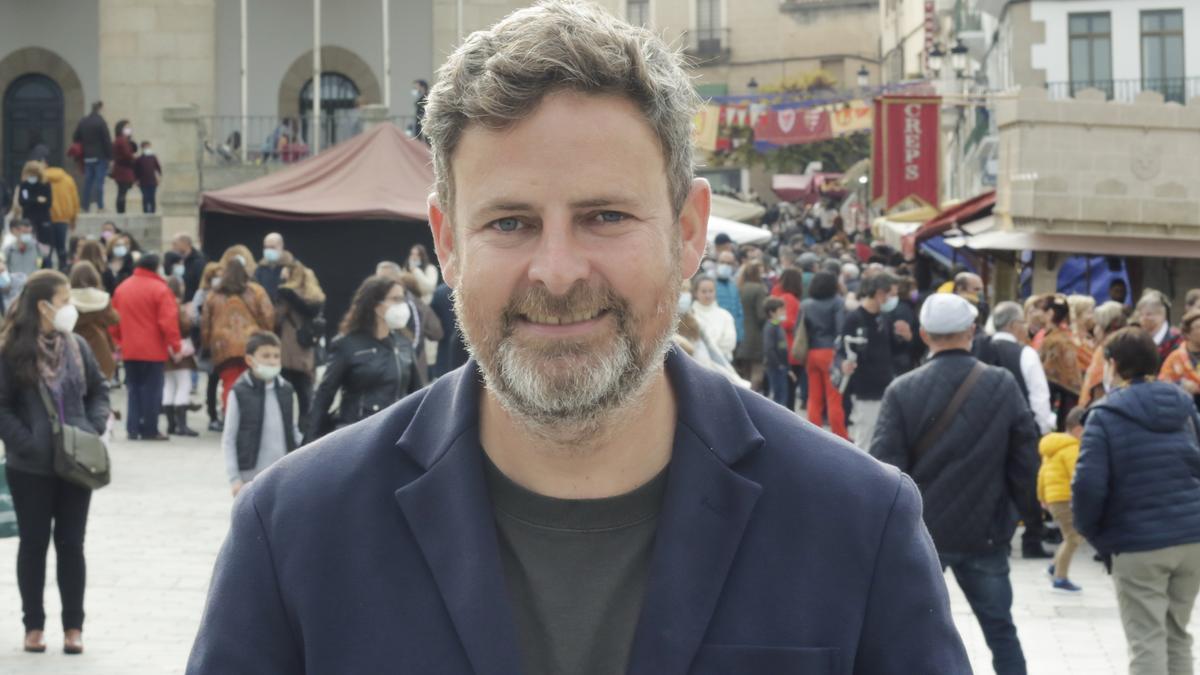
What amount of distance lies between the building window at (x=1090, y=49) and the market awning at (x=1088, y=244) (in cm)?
1567

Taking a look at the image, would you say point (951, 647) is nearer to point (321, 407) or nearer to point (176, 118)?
point (321, 407)

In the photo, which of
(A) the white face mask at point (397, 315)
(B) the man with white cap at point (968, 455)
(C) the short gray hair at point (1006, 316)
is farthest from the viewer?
(C) the short gray hair at point (1006, 316)

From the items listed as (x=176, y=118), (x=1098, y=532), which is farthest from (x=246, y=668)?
(x=176, y=118)

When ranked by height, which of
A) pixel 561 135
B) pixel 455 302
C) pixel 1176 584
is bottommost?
pixel 1176 584

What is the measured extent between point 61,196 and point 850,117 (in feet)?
75.7

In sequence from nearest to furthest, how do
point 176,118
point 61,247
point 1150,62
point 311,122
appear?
point 61,247 < point 176,118 < point 311,122 < point 1150,62

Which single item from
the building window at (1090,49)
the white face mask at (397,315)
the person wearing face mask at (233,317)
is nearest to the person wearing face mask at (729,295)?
the person wearing face mask at (233,317)

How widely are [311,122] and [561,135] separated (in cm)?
3086

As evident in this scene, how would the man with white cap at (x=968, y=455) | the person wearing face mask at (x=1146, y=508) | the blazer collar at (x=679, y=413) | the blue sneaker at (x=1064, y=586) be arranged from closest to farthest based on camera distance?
the blazer collar at (x=679, y=413) < the person wearing face mask at (x=1146, y=508) < the man with white cap at (x=968, y=455) < the blue sneaker at (x=1064, y=586)

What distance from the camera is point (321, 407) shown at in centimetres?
1064

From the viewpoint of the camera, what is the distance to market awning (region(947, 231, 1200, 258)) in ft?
66.5

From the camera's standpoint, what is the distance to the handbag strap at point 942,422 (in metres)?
8.09

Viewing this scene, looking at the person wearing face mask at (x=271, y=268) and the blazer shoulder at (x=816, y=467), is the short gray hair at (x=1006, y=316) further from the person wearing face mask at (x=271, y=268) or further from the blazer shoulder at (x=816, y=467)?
the blazer shoulder at (x=816, y=467)

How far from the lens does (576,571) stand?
2441 millimetres
